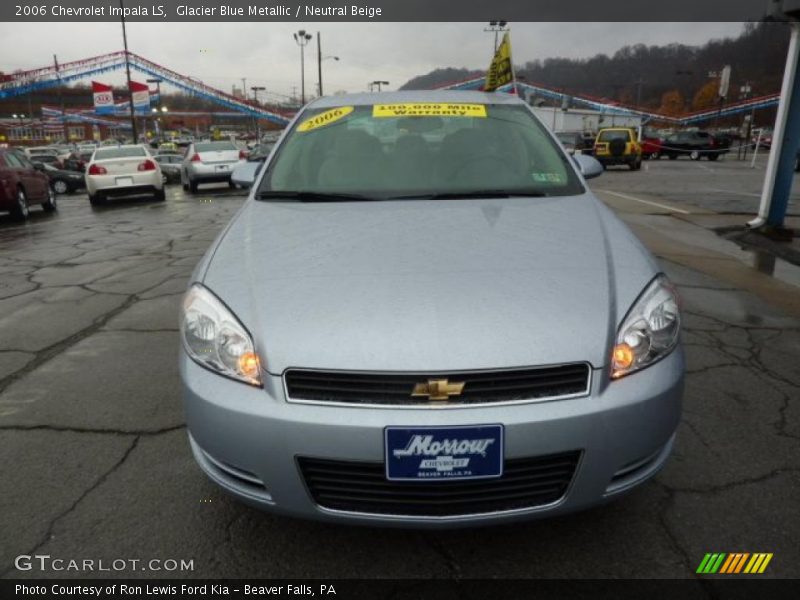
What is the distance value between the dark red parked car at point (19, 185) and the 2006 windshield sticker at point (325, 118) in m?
10.5

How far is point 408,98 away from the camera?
3416 millimetres

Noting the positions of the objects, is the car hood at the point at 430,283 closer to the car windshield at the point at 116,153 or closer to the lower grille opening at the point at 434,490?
the lower grille opening at the point at 434,490

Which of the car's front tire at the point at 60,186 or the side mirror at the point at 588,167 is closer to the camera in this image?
the side mirror at the point at 588,167

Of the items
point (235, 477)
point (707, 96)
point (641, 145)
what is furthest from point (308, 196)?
point (707, 96)

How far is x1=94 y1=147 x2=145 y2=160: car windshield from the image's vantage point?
14.5m

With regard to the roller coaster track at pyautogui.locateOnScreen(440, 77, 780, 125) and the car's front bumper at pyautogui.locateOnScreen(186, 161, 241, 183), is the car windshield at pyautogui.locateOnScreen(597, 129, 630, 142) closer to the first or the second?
the car's front bumper at pyautogui.locateOnScreen(186, 161, 241, 183)

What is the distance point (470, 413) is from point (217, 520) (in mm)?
1132

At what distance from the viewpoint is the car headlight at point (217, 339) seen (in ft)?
5.74

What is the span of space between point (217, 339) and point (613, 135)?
25800 millimetres

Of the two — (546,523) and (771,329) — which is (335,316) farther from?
(771,329)

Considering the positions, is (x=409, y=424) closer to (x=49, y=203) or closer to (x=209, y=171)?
(x=49, y=203)

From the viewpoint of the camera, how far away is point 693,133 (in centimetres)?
3219

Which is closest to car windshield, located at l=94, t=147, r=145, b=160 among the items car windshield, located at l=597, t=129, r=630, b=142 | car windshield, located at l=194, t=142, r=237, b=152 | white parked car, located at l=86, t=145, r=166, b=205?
white parked car, located at l=86, t=145, r=166, b=205
